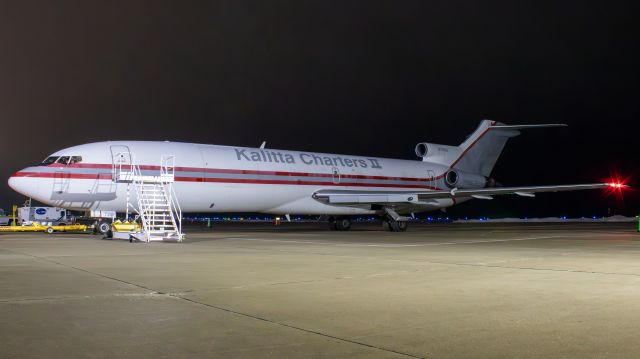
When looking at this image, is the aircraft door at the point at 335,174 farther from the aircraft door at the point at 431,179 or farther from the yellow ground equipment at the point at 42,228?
the yellow ground equipment at the point at 42,228

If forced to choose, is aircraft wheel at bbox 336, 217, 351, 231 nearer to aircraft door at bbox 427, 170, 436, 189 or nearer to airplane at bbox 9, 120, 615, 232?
airplane at bbox 9, 120, 615, 232

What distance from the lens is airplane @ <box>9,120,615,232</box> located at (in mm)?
23234

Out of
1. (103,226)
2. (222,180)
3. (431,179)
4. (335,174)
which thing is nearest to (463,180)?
(431,179)

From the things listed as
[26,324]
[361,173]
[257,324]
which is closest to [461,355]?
[257,324]

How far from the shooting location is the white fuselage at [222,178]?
23.1 m

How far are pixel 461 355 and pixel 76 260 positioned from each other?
9.80 meters

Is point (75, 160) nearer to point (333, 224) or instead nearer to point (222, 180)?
point (222, 180)

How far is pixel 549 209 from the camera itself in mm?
108938

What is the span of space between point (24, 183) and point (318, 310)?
1997cm

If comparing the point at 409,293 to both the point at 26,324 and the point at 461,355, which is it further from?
the point at 26,324

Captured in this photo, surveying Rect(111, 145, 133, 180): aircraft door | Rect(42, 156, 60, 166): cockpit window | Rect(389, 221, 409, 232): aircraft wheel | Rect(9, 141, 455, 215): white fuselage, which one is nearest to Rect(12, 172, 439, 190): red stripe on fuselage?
Rect(9, 141, 455, 215): white fuselage

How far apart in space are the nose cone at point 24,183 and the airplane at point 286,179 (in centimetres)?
4

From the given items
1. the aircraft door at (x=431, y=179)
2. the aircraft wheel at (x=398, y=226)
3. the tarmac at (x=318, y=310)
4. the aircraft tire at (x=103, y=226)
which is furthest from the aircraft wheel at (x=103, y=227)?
the aircraft door at (x=431, y=179)

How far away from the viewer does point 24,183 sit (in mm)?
22781
